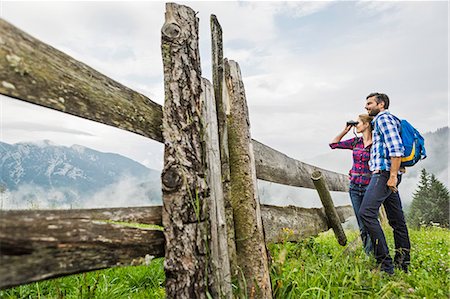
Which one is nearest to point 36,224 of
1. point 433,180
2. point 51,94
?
point 51,94

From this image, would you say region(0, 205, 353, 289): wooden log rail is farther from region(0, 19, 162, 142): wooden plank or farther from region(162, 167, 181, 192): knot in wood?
region(0, 19, 162, 142): wooden plank

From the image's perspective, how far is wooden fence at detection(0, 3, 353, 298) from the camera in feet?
4.76

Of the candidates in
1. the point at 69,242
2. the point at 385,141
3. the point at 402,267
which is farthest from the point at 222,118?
the point at 402,267

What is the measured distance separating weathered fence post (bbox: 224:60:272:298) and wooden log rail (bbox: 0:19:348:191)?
778mm

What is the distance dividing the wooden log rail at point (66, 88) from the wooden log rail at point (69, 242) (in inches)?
17.4

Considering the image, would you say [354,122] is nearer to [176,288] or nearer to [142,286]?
[142,286]

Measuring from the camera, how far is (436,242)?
7.56m

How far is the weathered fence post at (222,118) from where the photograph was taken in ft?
8.40

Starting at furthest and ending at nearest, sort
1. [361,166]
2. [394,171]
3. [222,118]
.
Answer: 1. [361,166]
2. [394,171]
3. [222,118]

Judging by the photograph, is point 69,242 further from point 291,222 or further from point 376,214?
point 376,214

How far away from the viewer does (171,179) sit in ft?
6.71

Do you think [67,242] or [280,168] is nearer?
[67,242]

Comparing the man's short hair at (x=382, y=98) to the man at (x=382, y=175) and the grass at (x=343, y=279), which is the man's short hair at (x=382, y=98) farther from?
the grass at (x=343, y=279)

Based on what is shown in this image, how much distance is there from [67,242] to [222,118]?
1402mm
